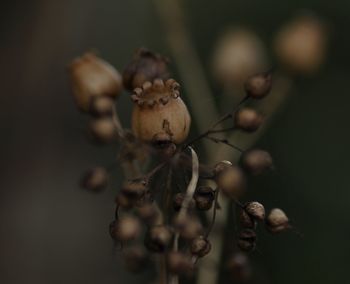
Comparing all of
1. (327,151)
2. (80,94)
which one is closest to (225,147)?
(80,94)

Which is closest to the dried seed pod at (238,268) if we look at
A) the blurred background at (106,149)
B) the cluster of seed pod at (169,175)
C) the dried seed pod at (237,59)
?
the cluster of seed pod at (169,175)

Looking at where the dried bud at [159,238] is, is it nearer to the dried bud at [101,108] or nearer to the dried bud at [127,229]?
the dried bud at [127,229]

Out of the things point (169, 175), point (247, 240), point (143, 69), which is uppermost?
point (143, 69)

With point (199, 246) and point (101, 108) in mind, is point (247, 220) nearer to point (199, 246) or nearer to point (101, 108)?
point (199, 246)

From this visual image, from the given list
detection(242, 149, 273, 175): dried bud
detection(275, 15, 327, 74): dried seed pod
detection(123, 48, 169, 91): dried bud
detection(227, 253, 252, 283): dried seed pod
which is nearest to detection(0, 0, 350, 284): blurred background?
detection(275, 15, 327, 74): dried seed pod

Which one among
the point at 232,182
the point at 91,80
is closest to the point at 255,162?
the point at 232,182

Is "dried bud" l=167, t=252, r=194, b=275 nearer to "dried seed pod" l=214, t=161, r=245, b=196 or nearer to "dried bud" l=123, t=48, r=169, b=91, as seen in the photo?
"dried seed pod" l=214, t=161, r=245, b=196
